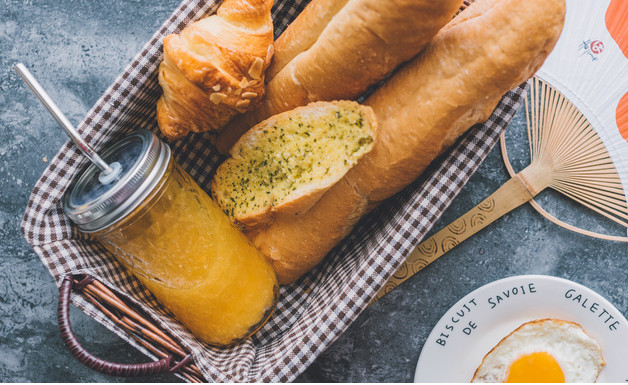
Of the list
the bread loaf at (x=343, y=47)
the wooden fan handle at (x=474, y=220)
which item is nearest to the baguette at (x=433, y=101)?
the bread loaf at (x=343, y=47)

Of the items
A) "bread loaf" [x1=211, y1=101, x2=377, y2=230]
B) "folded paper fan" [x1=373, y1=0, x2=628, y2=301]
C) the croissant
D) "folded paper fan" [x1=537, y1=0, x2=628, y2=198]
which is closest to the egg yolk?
"folded paper fan" [x1=373, y1=0, x2=628, y2=301]

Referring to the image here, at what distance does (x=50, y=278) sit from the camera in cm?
144

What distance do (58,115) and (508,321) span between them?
1.29 meters

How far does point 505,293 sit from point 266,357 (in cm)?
69

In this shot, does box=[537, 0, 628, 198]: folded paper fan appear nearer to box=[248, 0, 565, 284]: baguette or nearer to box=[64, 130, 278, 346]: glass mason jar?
box=[248, 0, 565, 284]: baguette

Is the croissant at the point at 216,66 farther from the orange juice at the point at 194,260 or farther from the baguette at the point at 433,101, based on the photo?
the baguette at the point at 433,101

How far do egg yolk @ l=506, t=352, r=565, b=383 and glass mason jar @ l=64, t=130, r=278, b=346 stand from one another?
29.6 inches

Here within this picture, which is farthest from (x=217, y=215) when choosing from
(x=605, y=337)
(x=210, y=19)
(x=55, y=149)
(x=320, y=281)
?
(x=605, y=337)

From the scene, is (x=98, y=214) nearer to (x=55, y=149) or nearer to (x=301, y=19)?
(x=55, y=149)

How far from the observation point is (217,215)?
4.01ft

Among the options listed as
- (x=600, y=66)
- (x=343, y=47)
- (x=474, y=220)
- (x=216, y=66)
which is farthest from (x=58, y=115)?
(x=600, y=66)

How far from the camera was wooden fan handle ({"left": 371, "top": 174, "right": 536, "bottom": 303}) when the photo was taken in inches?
55.1

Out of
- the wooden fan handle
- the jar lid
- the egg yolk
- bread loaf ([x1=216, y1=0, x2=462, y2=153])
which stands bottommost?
the egg yolk

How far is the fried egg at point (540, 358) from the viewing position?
1.36 m
